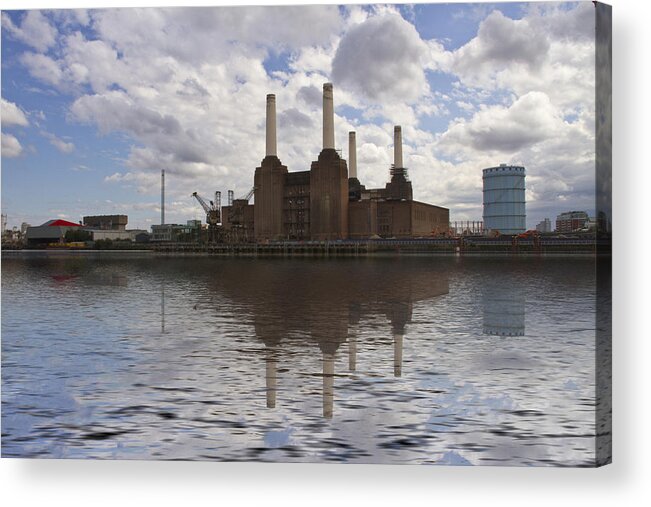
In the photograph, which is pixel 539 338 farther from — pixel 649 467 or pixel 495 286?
pixel 495 286

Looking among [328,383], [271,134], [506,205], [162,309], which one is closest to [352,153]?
[271,134]

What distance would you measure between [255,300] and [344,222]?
62.1 metres

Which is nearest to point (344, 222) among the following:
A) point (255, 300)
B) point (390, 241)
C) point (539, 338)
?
point (390, 241)

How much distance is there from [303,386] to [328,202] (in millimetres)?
72149

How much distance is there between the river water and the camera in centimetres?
527

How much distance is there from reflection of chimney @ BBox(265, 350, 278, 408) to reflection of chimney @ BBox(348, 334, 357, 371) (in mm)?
1104

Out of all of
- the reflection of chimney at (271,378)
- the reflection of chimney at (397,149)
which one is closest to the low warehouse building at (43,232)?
the reflection of chimney at (271,378)

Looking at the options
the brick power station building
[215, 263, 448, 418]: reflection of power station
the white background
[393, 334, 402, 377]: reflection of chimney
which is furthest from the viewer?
the brick power station building

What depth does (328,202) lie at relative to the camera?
260 feet

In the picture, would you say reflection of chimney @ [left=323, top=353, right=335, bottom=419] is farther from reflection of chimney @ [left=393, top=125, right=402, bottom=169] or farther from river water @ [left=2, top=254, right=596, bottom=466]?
reflection of chimney @ [left=393, top=125, right=402, bottom=169]

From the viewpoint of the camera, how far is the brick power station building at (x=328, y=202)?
3063 inches

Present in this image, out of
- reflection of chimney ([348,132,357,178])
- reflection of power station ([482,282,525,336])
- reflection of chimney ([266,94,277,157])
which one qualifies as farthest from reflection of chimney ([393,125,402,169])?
reflection of power station ([482,282,525,336])

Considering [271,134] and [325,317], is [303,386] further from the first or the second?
[271,134]

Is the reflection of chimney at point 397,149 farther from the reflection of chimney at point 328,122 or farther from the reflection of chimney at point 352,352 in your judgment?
the reflection of chimney at point 352,352
